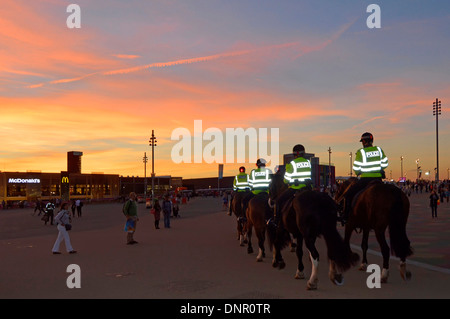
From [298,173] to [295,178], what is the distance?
13cm

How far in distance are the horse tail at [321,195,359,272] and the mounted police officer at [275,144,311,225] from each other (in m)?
1.10

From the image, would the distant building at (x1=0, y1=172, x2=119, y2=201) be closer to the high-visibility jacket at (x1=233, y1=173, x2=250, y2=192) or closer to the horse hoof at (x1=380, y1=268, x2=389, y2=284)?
the high-visibility jacket at (x1=233, y1=173, x2=250, y2=192)

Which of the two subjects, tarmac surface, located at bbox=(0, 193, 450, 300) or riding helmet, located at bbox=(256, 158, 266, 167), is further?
riding helmet, located at bbox=(256, 158, 266, 167)

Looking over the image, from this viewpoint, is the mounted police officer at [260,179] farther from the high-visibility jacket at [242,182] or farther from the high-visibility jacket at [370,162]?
the high-visibility jacket at [370,162]

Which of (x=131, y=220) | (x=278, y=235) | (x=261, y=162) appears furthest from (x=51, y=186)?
(x=278, y=235)

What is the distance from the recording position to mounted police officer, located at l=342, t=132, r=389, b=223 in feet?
30.7

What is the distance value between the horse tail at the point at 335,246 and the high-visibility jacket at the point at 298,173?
3.81 ft

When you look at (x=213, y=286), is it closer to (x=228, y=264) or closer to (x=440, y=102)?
(x=228, y=264)

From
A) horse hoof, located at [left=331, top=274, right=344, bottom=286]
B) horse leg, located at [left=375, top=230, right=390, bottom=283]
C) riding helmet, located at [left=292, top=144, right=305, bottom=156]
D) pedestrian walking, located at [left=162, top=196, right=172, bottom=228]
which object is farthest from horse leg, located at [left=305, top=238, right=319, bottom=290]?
pedestrian walking, located at [left=162, top=196, right=172, bottom=228]

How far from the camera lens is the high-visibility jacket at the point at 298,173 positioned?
945 cm

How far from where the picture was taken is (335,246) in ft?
26.6
